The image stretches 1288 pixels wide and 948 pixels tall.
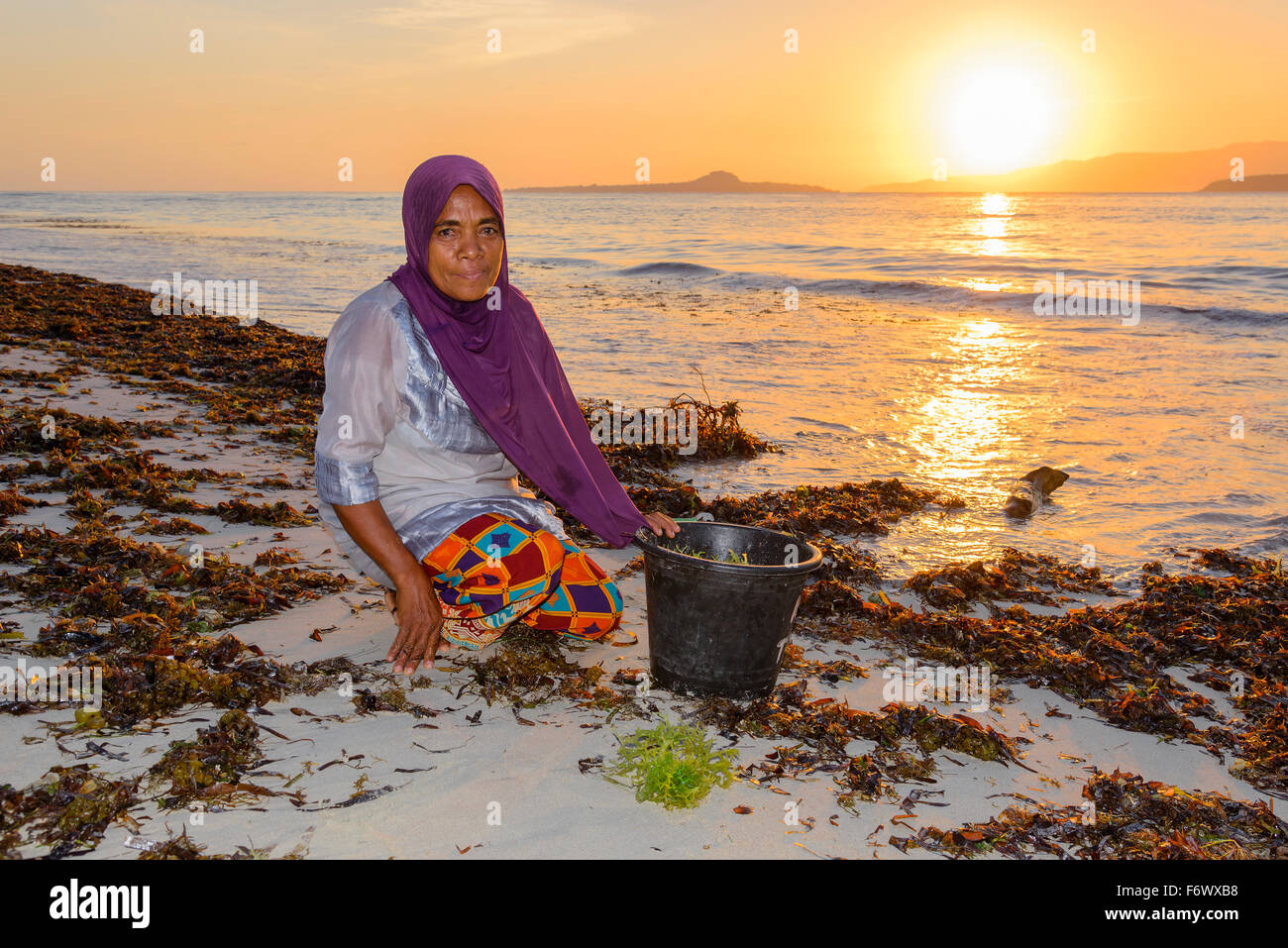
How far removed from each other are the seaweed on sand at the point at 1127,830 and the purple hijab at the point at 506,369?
5.32 ft

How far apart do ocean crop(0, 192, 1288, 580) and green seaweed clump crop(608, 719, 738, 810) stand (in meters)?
2.39

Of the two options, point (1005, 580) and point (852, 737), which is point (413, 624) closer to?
point (852, 737)

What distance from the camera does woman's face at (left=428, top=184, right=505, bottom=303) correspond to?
10.2 feet

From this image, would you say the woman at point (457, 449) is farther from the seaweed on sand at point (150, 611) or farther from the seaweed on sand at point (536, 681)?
the seaweed on sand at point (150, 611)

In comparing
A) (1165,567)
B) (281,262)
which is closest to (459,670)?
(1165,567)

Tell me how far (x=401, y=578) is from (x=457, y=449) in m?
0.61

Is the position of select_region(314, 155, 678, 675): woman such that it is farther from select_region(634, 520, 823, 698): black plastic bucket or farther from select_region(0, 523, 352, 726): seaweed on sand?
select_region(0, 523, 352, 726): seaweed on sand

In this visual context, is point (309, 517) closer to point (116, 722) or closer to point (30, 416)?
point (116, 722)

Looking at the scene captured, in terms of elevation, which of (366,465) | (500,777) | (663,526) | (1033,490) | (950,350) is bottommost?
(500,777)

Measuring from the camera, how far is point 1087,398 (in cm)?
875

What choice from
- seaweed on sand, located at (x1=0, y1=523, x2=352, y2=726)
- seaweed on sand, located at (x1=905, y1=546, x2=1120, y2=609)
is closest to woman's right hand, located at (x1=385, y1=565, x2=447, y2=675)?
seaweed on sand, located at (x1=0, y1=523, x2=352, y2=726)

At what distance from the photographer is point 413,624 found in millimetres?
3051

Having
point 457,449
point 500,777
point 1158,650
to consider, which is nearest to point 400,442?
point 457,449

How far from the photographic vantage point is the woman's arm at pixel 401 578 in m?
3.02
